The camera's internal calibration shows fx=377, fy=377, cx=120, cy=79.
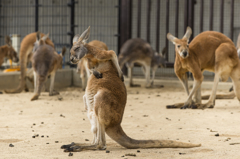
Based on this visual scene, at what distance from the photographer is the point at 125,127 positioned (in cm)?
434

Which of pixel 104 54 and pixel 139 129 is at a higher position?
pixel 104 54

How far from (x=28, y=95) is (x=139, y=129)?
3701 millimetres

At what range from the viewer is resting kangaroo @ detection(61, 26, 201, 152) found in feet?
10.1

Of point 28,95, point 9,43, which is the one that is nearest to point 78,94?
point 28,95

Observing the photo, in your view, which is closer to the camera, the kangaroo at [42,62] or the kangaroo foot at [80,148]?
the kangaroo foot at [80,148]

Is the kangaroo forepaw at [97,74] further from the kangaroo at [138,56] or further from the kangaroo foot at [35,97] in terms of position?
the kangaroo at [138,56]

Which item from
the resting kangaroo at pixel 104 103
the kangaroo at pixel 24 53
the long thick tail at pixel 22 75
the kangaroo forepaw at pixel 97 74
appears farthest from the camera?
the kangaroo at pixel 24 53

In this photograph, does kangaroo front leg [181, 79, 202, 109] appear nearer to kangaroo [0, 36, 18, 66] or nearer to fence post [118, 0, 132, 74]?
fence post [118, 0, 132, 74]

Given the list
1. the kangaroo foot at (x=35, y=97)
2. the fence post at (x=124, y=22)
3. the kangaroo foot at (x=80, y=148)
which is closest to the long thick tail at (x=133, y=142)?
the kangaroo foot at (x=80, y=148)

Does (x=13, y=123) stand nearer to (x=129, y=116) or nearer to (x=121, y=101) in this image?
(x=129, y=116)

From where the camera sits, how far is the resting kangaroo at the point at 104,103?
10.1 feet

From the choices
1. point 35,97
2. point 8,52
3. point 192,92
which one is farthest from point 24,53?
point 192,92

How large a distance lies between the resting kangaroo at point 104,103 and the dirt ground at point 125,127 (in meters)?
0.07

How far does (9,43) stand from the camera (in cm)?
846
